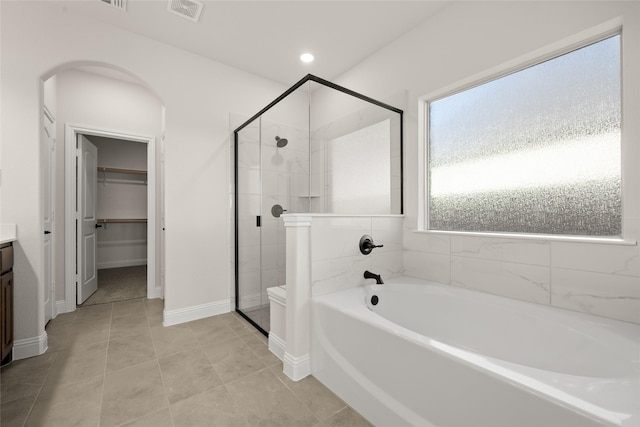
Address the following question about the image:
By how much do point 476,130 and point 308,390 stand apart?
2.11m

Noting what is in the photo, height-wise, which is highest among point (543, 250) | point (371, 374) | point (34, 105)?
point (34, 105)

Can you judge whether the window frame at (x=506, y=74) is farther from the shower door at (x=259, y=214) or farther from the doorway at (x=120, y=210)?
the doorway at (x=120, y=210)

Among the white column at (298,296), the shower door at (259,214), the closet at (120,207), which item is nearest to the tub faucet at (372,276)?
the white column at (298,296)

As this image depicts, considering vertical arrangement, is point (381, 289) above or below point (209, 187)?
below

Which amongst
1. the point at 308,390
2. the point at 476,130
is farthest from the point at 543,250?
the point at 308,390

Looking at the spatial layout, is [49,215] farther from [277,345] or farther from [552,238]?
[552,238]

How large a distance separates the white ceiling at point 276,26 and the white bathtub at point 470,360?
2131 millimetres

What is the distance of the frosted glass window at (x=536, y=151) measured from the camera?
143 cm

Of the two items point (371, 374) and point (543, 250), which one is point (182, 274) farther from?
point (543, 250)

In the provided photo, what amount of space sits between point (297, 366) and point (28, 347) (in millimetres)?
1935

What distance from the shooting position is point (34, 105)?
6.23 feet

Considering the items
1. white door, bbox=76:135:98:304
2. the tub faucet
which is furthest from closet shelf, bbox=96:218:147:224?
the tub faucet

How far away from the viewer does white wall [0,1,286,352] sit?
186 cm

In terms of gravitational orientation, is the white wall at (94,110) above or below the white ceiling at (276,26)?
below
